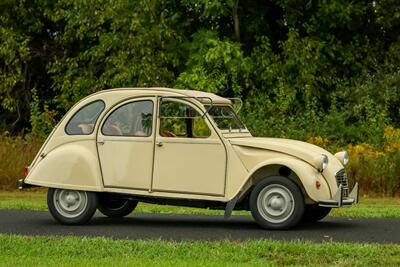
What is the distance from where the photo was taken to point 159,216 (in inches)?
545

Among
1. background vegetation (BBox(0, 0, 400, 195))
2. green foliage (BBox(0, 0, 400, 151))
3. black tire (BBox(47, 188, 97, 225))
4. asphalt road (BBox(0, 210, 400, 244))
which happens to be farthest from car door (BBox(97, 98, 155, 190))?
green foliage (BBox(0, 0, 400, 151))

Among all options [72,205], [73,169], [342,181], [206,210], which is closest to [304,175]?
[342,181]

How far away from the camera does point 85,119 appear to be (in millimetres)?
12688

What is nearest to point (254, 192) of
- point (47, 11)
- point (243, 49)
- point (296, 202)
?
point (296, 202)

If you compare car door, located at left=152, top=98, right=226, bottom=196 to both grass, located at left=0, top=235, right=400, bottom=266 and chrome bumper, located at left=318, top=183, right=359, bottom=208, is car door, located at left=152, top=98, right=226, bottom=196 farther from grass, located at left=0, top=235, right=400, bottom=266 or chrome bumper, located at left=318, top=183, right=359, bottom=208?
grass, located at left=0, top=235, right=400, bottom=266

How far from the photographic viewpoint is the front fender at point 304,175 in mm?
11477

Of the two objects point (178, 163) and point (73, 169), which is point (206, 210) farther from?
point (73, 169)

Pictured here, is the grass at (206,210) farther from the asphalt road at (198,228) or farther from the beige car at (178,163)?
the beige car at (178,163)

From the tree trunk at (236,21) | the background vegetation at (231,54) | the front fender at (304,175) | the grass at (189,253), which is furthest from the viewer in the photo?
the tree trunk at (236,21)

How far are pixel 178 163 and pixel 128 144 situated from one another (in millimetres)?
724

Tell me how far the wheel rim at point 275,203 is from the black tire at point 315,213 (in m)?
0.81

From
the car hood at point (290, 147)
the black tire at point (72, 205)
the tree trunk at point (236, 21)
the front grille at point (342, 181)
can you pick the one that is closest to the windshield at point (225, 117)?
the car hood at point (290, 147)

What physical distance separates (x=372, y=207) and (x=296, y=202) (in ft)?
14.0

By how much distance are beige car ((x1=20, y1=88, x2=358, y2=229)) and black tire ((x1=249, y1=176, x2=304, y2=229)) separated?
1 cm
